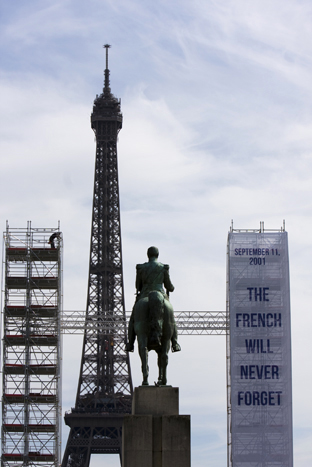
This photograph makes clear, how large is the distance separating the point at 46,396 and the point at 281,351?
14.7 metres

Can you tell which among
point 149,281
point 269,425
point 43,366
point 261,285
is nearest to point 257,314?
point 261,285

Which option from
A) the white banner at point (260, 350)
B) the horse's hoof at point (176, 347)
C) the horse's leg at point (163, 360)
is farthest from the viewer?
the white banner at point (260, 350)

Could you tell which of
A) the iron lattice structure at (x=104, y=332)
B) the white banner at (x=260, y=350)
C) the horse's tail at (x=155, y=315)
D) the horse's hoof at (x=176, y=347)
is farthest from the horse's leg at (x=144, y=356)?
the iron lattice structure at (x=104, y=332)

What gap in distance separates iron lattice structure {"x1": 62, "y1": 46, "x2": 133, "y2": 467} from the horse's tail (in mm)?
70553

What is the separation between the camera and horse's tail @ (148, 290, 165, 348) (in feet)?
70.6

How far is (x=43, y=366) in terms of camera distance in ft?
229

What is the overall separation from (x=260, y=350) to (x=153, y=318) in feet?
153

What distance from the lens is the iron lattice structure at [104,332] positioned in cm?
10006

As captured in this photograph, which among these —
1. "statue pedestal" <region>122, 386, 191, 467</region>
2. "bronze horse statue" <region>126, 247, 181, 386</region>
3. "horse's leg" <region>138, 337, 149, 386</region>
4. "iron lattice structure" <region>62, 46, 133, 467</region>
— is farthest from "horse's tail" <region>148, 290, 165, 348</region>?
"iron lattice structure" <region>62, 46, 133, 467</region>

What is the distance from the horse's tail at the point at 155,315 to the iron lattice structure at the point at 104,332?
70.6 metres

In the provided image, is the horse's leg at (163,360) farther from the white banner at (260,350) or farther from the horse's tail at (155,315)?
the white banner at (260,350)

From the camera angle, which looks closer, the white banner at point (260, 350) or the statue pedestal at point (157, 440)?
the statue pedestal at point (157, 440)

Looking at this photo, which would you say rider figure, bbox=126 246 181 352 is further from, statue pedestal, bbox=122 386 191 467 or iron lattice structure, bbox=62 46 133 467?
iron lattice structure, bbox=62 46 133 467

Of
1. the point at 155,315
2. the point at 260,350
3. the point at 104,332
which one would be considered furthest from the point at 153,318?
the point at 104,332
